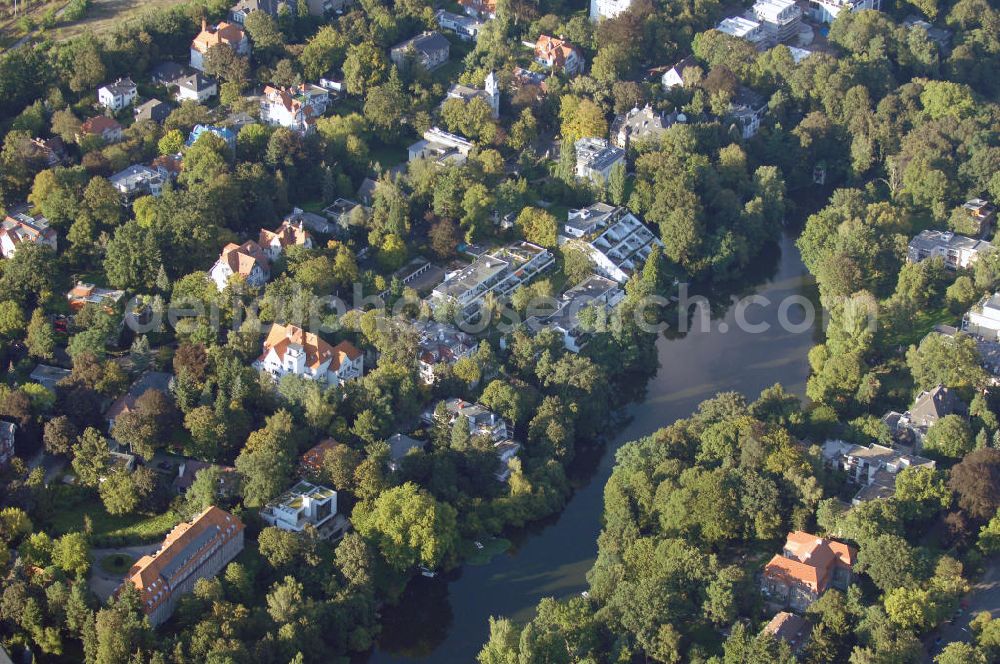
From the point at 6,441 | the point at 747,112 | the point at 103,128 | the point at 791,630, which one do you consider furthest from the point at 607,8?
the point at 791,630

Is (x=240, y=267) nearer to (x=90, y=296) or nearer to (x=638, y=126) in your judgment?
(x=90, y=296)

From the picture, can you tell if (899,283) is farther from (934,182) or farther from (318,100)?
(318,100)

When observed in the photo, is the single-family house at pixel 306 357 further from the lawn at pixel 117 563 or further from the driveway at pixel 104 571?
the lawn at pixel 117 563

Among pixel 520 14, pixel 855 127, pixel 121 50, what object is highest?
pixel 121 50

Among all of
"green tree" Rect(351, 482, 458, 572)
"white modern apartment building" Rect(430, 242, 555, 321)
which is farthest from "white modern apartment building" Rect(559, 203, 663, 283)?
"green tree" Rect(351, 482, 458, 572)

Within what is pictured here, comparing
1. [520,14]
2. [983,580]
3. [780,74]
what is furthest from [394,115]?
[983,580]

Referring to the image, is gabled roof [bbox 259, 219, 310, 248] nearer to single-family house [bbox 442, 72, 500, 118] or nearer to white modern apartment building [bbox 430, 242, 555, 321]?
white modern apartment building [bbox 430, 242, 555, 321]
